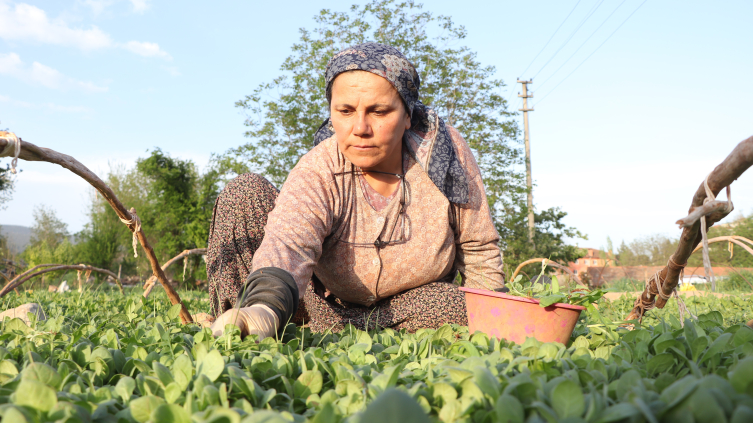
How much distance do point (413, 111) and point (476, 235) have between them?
67cm

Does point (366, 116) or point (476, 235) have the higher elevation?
point (366, 116)

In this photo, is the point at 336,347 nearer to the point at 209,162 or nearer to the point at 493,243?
the point at 493,243

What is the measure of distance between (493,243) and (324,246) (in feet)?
2.81

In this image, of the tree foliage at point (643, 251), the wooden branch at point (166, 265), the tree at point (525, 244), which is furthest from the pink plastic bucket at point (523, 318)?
the tree foliage at point (643, 251)

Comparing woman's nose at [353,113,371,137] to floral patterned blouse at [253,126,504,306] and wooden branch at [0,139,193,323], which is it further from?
wooden branch at [0,139,193,323]

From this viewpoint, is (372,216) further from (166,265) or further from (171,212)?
(171,212)

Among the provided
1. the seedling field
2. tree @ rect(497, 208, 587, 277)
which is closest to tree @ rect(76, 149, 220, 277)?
tree @ rect(497, 208, 587, 277)

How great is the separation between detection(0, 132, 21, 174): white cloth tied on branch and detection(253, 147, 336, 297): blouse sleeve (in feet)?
2.40

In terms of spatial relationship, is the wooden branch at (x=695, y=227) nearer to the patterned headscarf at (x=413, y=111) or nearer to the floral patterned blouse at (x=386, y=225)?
the floral patterned blouse at (x=386, y=225)

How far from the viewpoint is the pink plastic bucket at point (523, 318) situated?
132 cm

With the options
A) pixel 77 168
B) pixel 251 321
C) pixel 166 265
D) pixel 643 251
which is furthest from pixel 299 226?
pixel 643 251

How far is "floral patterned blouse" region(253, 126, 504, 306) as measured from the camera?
6.86 feet

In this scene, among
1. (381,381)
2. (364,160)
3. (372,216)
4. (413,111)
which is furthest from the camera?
(413,111)

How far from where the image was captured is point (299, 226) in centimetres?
187
